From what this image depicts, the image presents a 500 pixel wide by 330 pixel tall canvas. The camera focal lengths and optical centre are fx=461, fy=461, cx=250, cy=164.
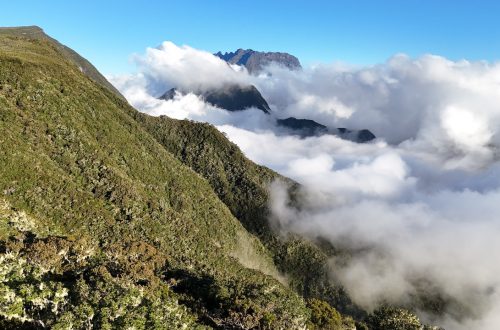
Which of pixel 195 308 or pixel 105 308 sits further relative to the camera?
pixel 195 308

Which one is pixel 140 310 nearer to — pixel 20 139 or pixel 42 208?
pixel 42 208

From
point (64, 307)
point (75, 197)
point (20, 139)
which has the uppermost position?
point (20, 139)

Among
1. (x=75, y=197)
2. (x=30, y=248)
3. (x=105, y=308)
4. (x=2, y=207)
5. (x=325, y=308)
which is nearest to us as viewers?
(x=105, y=308)

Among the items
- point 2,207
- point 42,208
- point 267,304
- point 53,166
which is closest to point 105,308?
point 267,304

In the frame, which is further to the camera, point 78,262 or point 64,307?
point 78,262

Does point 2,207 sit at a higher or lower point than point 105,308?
higher

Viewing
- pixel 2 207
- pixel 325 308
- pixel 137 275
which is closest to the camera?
pixel 137 275

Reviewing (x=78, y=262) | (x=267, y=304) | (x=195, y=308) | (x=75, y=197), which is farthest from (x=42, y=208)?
(x=267, y=304)

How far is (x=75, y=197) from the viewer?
Result: 7466 inches

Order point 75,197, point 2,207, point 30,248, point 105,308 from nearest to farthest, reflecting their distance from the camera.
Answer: point 105,308 → point 30,248 → point 2,207 → point 75,197

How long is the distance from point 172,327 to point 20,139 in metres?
144

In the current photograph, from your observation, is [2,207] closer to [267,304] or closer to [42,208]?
[42,208]

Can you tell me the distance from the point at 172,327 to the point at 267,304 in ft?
140

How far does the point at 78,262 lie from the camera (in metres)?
113
